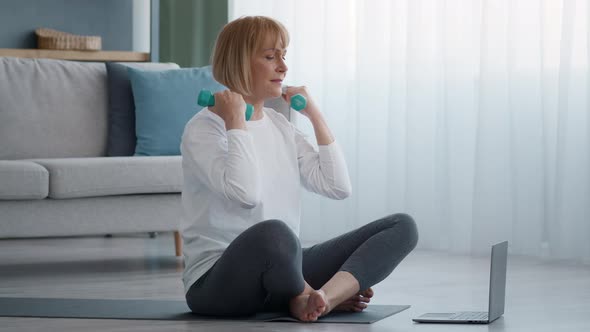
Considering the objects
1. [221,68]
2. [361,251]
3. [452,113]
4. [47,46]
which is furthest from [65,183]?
[47,46]

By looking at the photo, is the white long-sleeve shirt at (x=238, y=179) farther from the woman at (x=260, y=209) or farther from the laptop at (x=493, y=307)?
the laptop at (x=493, y=307)

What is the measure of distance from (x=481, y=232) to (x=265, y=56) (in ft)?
6.66

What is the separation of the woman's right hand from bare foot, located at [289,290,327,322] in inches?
16.4

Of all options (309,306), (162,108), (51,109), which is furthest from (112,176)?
(309,306)

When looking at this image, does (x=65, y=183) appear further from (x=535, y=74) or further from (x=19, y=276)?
(x=535, y=74)

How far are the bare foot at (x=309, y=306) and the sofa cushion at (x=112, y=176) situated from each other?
1.36m

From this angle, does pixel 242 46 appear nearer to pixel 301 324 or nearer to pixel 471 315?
pixel 301 324

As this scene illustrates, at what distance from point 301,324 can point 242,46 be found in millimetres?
673

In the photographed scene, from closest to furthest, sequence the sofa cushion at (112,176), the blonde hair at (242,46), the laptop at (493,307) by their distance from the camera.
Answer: the laptop at (493,307) → the blonde hair at (242,46) → the sofa cushion at (112,176)

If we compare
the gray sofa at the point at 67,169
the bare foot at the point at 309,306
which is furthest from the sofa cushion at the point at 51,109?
the bare foot at the point at 309,306

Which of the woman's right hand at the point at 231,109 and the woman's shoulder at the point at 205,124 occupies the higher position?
the woman's right hand at the point at 231,109

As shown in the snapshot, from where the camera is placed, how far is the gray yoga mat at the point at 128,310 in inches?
96.3

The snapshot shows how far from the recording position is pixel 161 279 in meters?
3.36

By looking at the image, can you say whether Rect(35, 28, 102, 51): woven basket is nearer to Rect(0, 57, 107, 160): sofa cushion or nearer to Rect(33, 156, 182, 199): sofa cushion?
Rect(0, 57, 107, 160): sofa cushion
